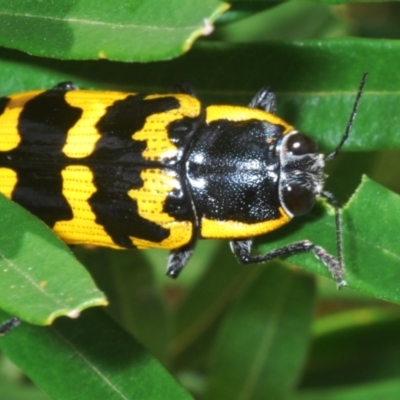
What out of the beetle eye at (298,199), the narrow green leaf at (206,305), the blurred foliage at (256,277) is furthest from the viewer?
the narrow green leaf at (206,305)

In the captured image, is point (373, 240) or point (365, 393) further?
point (365, 393)

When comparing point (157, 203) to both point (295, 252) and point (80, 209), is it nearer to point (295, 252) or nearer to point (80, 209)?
point (80, 209)

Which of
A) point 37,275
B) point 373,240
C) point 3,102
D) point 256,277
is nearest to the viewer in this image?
point 37,275

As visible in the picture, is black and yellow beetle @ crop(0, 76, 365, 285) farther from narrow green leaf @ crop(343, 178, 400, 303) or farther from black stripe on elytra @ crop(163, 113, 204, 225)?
narrow green leaf @ crop(343, 178, 400, 303)

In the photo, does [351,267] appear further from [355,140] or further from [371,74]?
[371,74]

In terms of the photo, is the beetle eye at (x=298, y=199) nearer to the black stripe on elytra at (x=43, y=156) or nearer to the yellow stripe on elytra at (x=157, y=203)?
the yellow stripe on elytra at (x=157, y=203)

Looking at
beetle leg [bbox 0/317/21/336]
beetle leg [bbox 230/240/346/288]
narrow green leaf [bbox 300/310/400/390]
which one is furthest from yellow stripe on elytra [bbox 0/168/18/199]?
narrow green leaf [bbox 300/310/400/390]

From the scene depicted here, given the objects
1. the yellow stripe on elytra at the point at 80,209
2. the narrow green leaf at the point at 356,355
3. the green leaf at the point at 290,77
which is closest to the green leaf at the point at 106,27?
the green leaf at the point at 290,77

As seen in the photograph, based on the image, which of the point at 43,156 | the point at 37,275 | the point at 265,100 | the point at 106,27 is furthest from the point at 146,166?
the point at 37,275
